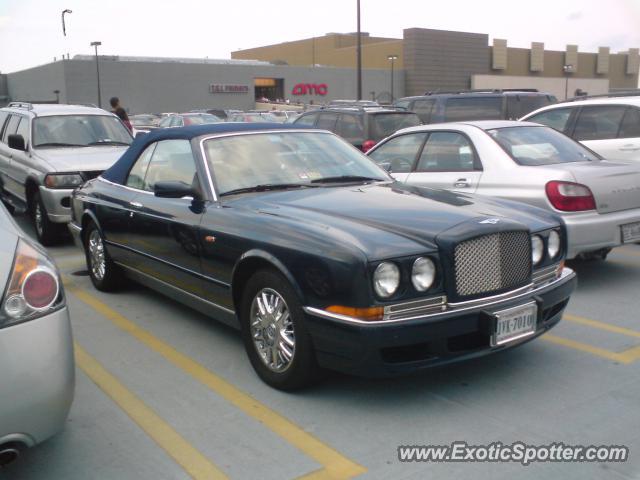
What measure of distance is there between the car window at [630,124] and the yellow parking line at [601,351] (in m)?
4.50

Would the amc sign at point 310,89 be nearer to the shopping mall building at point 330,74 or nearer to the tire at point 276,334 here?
the shopping mall building at point 330,74

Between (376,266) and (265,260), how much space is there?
2.58 feet

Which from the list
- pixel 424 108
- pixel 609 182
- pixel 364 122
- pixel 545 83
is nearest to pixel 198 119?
pixel 424 108

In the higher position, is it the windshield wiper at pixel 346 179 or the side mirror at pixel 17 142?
the side mirror at pixel 17 142

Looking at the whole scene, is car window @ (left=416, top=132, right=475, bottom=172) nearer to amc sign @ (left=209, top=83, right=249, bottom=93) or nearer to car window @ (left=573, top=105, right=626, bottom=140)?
car window @ (left=573, top=105, right=626, bottom=140)

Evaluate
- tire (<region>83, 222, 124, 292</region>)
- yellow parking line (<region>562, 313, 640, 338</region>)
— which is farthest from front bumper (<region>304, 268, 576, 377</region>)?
tire (<region>83, 222, 124, 292</region>)

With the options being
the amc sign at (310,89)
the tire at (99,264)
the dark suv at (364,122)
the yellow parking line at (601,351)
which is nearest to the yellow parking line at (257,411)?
the tire at (99,264)

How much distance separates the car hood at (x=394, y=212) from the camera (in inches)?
147

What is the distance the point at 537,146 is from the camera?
668 cm

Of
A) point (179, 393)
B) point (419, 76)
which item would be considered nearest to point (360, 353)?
point (179, 393)

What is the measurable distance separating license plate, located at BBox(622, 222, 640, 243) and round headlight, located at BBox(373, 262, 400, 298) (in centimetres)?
335

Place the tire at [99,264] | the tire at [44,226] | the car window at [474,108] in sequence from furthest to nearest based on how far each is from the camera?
1. the car window at [474,108]
2. the tire at [44,226]
3. the tire at [99,264]

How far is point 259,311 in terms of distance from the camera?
4.11 meters

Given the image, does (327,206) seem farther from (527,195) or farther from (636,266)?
(636,266)
